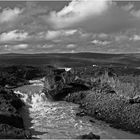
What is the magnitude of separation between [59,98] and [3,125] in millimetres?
15934

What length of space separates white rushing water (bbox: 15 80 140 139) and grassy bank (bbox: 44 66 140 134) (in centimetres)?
135

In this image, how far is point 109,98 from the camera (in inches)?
1353

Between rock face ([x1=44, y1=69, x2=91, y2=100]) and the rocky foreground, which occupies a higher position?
rock face ([x1=44, y1=69, x2=91, y2=100])

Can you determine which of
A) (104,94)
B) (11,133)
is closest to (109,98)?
(104,94)

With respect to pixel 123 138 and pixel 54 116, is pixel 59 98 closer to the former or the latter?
pixel 54 116

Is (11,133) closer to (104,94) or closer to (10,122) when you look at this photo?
(10,122)

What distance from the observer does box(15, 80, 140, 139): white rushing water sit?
25.5 m

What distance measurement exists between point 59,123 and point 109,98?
8.78 m

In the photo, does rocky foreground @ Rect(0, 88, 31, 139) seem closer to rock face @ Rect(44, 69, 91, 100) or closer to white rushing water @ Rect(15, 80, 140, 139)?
white rushing water @ Rect(15, 80, 140, 139)

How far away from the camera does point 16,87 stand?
51.2 meters

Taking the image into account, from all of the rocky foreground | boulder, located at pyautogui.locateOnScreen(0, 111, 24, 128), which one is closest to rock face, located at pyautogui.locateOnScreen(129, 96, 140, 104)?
the rocky foreground

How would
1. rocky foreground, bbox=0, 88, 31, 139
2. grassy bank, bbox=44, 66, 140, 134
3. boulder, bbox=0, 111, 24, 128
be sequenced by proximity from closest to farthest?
1. rocky foreground, bbox=0, 88, 31, 139
2. boulder, bbox=0, 111, 24, 128
3. grassy bank, bbox=44, 66, 140, 134

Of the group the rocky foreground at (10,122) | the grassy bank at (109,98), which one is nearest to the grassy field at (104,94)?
the grassy bank at (109,98)

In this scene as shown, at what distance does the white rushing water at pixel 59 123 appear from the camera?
25516mm
